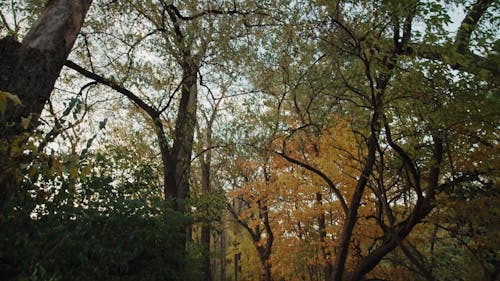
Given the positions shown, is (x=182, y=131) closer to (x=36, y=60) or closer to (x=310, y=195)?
→ (x=36, y=60)

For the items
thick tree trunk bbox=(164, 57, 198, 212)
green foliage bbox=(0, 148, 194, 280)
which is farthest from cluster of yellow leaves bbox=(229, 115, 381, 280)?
green foliage bbox=(0, 148, 194, 280)

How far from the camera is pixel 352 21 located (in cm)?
700

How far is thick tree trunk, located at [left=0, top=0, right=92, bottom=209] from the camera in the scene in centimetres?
287

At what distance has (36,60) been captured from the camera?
320cm

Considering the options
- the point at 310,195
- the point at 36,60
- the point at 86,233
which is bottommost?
the point at 86,233

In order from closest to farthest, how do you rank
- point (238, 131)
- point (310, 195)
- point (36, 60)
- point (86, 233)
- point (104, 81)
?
point (36, 60) < point (86, 233) < point (104, 81) < point (238, 131) < point (310, 195)

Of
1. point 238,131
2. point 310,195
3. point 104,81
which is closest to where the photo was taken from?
point 104,81

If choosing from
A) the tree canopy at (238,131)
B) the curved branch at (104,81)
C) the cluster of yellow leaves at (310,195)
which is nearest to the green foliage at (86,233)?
the tree canopy at (238,131)

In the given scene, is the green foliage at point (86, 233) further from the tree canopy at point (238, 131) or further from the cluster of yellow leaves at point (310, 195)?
the cluster of yellow leaves at point (310, 195)

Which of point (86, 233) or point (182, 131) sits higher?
point (182, 131)

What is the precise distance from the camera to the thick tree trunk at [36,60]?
2872 mm

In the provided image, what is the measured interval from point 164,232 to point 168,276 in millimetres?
688

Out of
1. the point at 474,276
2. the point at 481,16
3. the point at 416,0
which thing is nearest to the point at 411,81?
the point at 416,0

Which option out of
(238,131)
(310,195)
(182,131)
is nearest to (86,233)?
(182,131)
